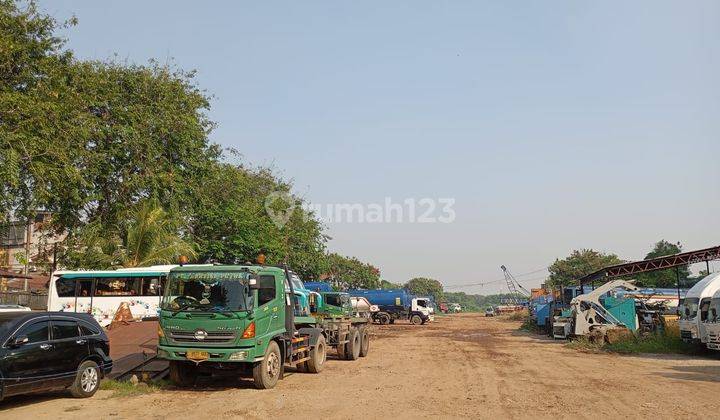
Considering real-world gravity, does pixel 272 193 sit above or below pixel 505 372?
above

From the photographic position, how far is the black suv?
34.1 feet

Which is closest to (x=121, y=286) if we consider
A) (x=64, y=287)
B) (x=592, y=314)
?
(x=64, y=287)

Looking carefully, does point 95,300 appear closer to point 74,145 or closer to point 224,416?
point 74,145

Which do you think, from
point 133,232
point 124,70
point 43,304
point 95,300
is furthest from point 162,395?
point 43,304

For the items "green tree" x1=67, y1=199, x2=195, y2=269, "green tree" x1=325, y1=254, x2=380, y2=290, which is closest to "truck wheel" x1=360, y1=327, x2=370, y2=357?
"green tree" x1=67, y1=199, x2=195, y2=269

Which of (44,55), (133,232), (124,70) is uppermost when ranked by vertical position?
(124,70)

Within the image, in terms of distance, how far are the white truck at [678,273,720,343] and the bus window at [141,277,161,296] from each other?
2248 cm

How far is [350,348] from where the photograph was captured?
20344mm

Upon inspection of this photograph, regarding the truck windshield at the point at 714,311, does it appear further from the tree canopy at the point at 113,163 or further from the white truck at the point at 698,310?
the tree canopy at the point at 113,163

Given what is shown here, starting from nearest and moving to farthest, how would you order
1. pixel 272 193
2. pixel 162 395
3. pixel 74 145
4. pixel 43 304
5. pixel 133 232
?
pixel 162 395 < pixel 74 145 < pixel 133 232 < pixel 43 304 < pixel 272 193

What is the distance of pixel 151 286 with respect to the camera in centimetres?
2722

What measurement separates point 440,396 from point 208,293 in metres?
5.43

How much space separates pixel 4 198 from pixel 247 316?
46.2 feet

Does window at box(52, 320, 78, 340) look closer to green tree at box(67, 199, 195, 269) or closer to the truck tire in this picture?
→ the truck tire
